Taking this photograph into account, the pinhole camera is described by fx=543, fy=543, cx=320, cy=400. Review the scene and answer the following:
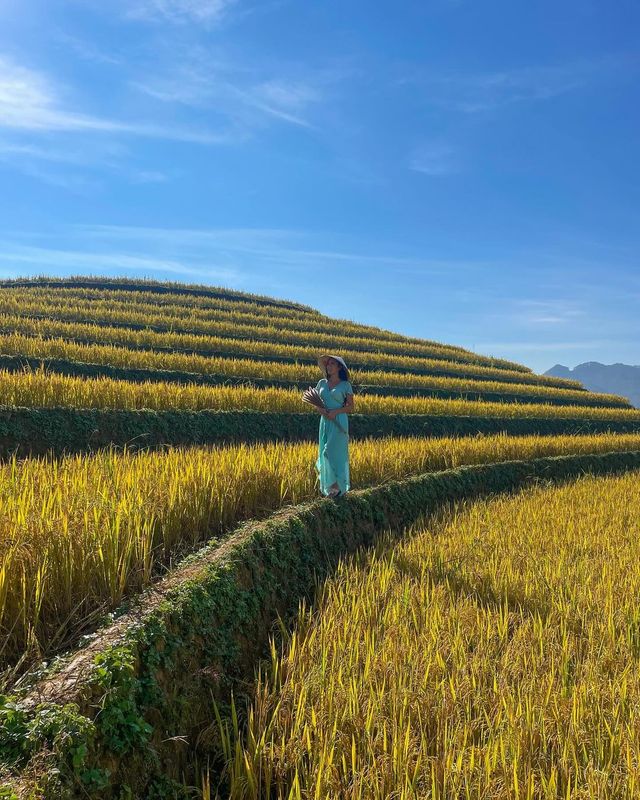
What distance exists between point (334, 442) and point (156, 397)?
4814mm

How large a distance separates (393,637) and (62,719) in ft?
6.08

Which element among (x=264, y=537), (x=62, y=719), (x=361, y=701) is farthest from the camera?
(x=264, y=537)

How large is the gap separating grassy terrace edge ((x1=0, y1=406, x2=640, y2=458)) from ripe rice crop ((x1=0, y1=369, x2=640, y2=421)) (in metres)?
0.26

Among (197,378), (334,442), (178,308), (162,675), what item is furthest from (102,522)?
(178,308)

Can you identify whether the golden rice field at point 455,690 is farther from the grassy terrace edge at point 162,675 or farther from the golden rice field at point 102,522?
the golden rice field at point 102,522

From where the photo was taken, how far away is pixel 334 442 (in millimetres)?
5711

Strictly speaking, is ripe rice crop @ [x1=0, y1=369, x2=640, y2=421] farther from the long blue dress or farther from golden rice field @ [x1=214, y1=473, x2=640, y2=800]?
golden rice field @ [x1=214, y1=473, x2=640, y2=800]

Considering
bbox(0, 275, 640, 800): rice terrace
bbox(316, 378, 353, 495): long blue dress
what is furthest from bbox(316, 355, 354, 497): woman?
bbox(0, 275, 640, 800): rice terrace

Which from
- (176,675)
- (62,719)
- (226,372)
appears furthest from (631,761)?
(226,372)

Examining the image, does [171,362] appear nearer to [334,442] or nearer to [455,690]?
[334,442]

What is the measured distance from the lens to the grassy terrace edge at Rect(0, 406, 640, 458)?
24.7ft

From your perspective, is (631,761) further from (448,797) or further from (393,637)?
(393,637)

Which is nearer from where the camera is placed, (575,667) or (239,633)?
(575,667)

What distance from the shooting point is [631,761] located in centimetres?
220
